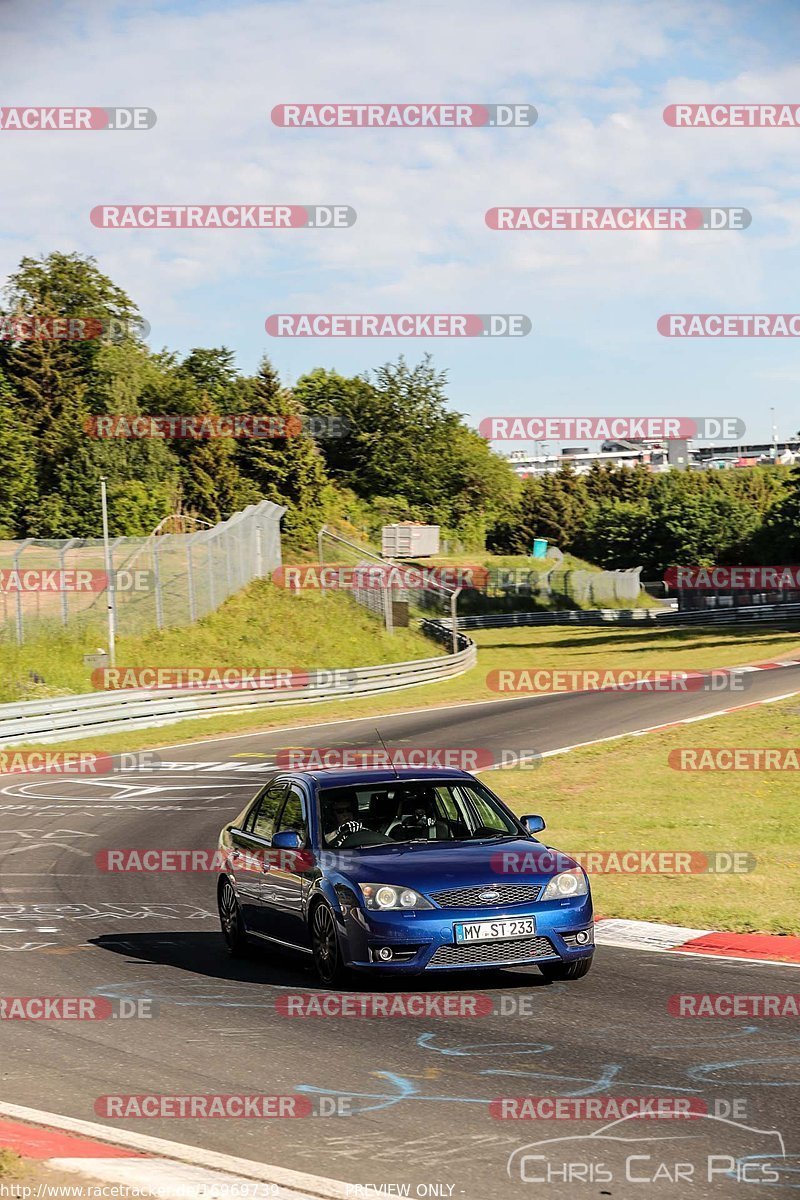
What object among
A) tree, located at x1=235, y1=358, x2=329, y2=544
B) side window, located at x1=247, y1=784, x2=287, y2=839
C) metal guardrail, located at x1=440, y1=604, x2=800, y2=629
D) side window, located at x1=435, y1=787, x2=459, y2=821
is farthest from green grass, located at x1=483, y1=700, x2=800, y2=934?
tree, located at x1=235, y1=358, x2=329, y2=544

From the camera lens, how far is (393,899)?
9.58m

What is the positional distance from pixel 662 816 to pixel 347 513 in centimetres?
8940

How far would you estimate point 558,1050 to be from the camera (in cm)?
820

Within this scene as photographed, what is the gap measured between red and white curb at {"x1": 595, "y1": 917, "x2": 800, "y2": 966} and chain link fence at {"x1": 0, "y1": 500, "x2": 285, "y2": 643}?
27.1 m

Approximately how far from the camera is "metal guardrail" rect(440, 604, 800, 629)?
82.1 meters

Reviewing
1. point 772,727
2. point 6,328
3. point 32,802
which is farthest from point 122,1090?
point 6,328

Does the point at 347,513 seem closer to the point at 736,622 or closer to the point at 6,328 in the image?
the point at 6,328

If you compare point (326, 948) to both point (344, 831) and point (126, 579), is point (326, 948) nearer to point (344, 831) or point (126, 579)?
point (344, 831)

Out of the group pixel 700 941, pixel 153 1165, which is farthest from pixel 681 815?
pixel 153 1165

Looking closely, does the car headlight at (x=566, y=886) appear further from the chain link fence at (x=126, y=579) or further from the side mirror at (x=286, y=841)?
the chain link fence at (x=126, y=579)

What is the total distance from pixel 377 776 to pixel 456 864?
1.49 meters

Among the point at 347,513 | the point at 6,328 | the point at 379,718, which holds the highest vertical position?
the point at 6,328

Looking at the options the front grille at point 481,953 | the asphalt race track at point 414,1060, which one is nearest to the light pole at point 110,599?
the asphalt race track at point 414,1060

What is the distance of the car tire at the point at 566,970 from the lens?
10070 mm
